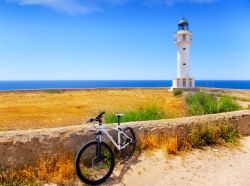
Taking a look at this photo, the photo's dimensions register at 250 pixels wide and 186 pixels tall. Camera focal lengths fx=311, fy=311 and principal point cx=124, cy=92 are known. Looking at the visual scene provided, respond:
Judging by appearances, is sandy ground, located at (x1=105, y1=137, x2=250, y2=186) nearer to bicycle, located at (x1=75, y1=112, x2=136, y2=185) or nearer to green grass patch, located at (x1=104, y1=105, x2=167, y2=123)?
bicycle, located at (x1=75, y1=112, x2=136, y2=185)

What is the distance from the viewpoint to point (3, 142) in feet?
16.1

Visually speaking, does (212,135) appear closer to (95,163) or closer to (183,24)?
(95,163)

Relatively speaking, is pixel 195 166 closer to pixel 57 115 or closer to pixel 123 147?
pixel 123 147

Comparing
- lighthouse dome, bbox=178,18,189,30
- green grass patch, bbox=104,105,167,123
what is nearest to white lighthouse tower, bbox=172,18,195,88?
lighthouse dome, bbox=178,18,189,30

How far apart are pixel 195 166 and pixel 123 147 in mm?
1373

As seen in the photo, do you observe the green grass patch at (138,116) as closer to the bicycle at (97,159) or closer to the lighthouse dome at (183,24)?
the bicycle at (97,159)

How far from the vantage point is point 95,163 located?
203 inches

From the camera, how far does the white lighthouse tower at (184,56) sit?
117 ft

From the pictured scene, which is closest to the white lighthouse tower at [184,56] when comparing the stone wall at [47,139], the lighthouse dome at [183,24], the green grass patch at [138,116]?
the lighthouse dome at [183,24]

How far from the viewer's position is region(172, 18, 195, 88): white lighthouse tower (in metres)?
35.6

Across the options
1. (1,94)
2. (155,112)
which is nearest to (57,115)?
(155,112)

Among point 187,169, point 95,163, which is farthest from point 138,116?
point 95,163

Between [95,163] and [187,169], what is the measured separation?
1.67m

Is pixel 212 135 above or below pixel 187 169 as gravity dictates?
above
